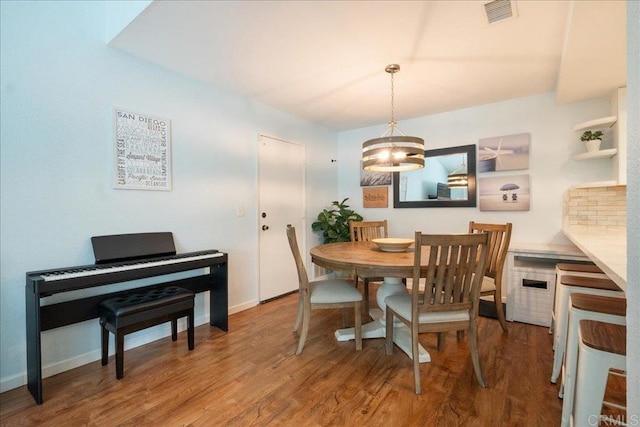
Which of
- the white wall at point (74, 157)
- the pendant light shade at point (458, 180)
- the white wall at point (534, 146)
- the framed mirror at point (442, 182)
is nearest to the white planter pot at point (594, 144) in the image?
the white wall at point (534, 146)

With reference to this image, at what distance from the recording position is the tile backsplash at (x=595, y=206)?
277 cm

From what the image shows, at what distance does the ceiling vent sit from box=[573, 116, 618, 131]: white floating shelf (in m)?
1.51

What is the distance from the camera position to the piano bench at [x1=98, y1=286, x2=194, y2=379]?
6.21 ft

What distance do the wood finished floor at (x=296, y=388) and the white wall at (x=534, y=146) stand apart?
1.36 metres

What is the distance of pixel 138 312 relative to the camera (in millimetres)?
1943

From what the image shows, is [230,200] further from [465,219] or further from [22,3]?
[465,219]

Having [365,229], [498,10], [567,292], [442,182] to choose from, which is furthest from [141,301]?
[442,182]

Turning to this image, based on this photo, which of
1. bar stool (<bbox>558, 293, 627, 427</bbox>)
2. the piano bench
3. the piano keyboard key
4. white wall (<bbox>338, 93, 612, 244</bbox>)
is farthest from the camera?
white wall (<bbox>338, 93, 612, 244</bbox>)

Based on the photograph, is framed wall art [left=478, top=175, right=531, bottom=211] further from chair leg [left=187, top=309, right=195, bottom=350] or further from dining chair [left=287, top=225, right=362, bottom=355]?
chair leg [left=187, top=309, right=195, bottom=350]

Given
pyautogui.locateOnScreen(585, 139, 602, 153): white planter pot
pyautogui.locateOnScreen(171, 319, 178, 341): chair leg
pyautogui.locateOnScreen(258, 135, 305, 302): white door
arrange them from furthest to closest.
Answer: pyautogui.locateOnScreen(258, 135, 305, 302): white door
pyautogui.locateOnScreen(585, 139, 602, 153): white planter pot
pyautogui.locateOnScreen(171, 319, 178, 341): chair leg

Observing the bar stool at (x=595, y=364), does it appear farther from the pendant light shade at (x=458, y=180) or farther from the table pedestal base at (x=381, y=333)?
the pendant light shade at (x=458, y=180)

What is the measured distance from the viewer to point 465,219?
366 centimetres

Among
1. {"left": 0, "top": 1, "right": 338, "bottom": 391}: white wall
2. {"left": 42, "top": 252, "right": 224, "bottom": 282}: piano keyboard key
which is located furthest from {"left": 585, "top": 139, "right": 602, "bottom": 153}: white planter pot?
{"left": 42, "top": 252, "right": 224, "bottom": 282}: piano keyboard key

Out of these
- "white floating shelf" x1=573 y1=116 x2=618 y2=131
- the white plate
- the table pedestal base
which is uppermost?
"white floating shelf" x1=573 y1=116 x2=618 y2=131
